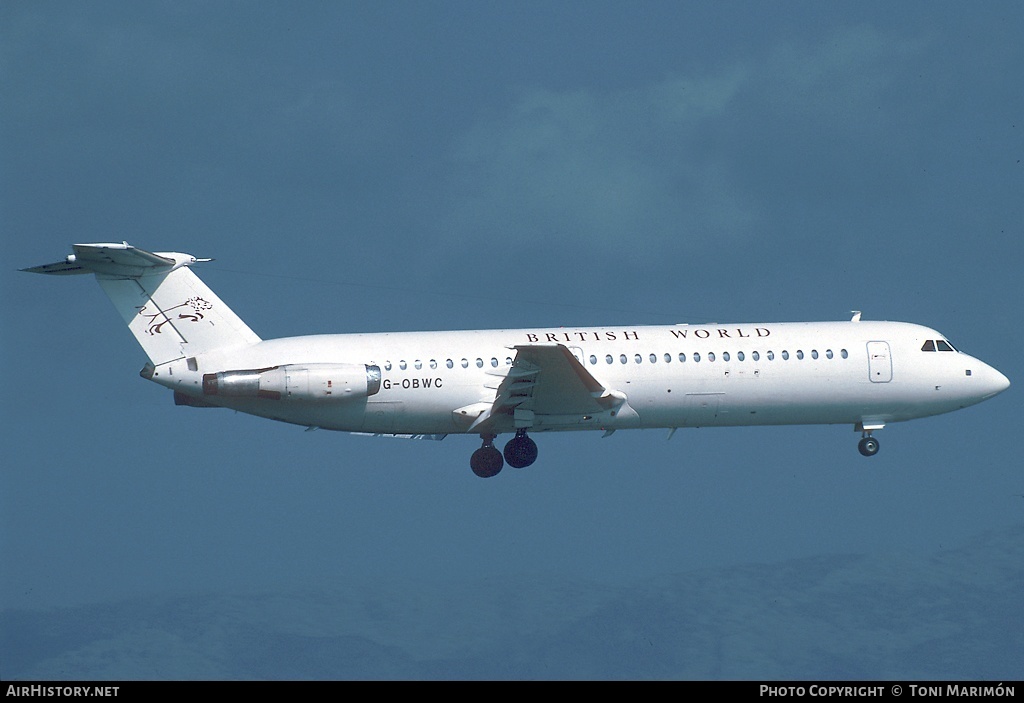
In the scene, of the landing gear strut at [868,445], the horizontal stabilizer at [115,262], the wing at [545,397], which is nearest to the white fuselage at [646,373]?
the wing at [545,397]

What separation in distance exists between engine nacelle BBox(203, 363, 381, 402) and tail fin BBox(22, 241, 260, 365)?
1.50 meters

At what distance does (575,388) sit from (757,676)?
5318 inches

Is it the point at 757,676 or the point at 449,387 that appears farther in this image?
the point at 757,676

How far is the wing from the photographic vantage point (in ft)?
143

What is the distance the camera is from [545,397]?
147ft

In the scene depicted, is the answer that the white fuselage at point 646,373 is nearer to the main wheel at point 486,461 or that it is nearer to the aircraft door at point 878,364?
the aircraft door at point 878,364

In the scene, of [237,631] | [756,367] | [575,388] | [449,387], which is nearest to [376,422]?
[449,387]

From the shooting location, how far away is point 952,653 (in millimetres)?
193500

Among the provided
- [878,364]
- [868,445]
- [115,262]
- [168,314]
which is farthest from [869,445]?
[115,262]

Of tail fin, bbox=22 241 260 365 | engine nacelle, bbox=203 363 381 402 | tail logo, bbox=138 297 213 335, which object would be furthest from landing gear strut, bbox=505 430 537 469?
tail logo, bbox=138 297 213 335

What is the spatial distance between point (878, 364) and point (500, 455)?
11.7 m

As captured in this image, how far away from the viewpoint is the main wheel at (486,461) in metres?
46.6

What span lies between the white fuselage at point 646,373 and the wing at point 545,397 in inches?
5.2
